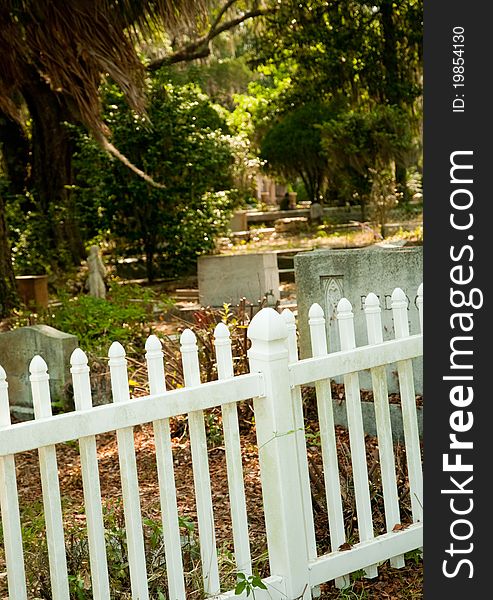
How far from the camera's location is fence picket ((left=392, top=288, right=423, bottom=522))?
159 inches

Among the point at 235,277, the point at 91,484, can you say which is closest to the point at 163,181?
the point at 235,277

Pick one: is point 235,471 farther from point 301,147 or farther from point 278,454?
point 301,147

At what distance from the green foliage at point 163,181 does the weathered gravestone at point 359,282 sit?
9.01 meters

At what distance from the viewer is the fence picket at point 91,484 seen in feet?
10.2

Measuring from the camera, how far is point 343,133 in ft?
72.5

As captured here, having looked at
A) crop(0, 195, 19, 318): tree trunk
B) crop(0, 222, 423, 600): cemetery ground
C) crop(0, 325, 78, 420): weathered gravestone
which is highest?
crop(0, 195, 19, 318): tree trunk

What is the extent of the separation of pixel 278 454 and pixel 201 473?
0.99 ft

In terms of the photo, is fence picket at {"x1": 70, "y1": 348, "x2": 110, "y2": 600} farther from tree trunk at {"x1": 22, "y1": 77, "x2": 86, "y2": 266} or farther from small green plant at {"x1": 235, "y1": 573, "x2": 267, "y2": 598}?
tree trunk at {"x1": 22, "y1": 77, "x2": 86, "y2": 266}

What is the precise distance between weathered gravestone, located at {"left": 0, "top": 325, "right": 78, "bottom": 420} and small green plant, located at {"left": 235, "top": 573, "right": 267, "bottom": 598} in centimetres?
397

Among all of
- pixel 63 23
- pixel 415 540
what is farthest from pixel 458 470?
pixel 63 23

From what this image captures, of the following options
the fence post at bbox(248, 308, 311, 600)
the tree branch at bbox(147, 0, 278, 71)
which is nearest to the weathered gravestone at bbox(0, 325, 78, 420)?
the fence post at bbox(248, 308, 311, 600)

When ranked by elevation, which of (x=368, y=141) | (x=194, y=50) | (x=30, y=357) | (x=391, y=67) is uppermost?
(x=194, y=50)

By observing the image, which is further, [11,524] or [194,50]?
[194,50]

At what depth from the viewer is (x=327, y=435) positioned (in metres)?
3.77
